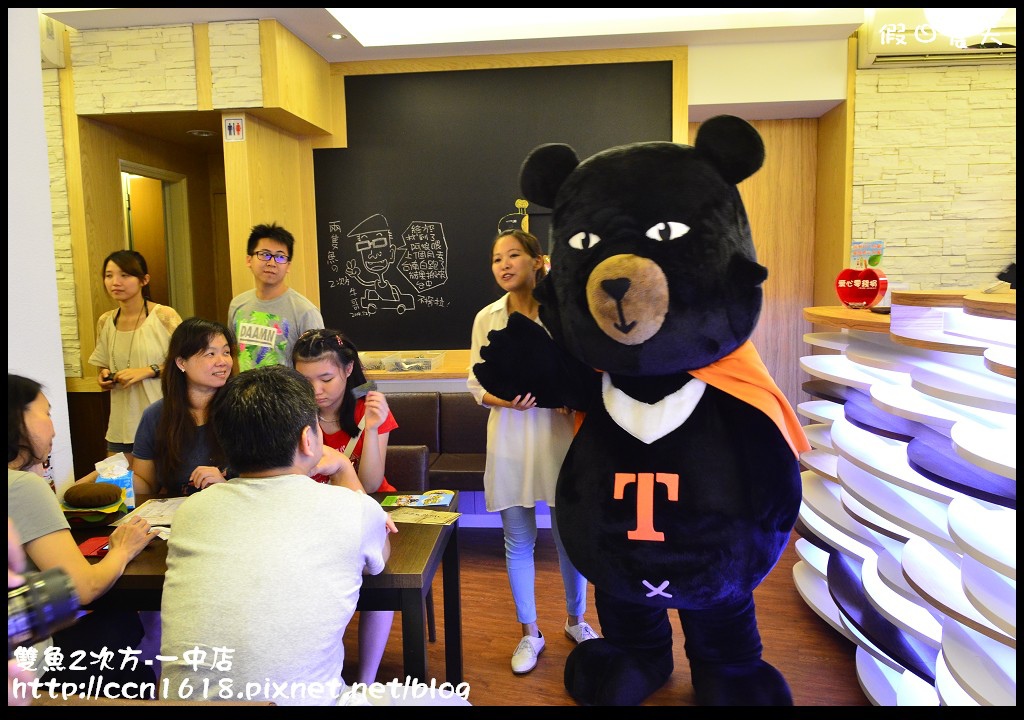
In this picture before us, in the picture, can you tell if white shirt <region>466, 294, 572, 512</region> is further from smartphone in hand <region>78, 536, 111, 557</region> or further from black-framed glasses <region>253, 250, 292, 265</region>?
black-framed glasses <region>253, 250, 292, 265</region>

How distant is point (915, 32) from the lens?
14.8 ft

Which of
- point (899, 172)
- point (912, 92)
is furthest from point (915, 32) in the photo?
point (899, 172)

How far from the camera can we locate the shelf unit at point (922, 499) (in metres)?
1.57

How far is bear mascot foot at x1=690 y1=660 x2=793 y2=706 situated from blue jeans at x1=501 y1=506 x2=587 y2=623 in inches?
21.5

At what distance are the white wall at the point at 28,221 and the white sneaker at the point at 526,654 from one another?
1.65 meters

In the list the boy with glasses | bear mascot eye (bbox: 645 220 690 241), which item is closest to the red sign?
bear mascot eye (bbox: 645 220 690 241)

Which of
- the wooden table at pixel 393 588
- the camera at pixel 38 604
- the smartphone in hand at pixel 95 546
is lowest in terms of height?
the wooden table at pixel 393 588

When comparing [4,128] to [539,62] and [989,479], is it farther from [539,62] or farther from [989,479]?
[539,62]

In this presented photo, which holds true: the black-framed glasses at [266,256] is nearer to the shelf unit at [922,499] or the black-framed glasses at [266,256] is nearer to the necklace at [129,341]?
the necklace at [129,341]

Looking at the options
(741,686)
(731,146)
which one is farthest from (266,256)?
(741,686)

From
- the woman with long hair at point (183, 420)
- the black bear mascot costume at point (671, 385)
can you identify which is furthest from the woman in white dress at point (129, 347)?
the black bear mascot costume at point (671, 385)

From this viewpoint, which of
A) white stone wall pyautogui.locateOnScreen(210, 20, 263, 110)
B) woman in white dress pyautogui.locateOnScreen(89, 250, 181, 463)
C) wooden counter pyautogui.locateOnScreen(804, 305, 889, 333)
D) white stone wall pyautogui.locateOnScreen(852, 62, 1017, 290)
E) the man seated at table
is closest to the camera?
the man seated at table

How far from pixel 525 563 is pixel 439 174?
3.29 meters

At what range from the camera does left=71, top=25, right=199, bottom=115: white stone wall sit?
427cm
